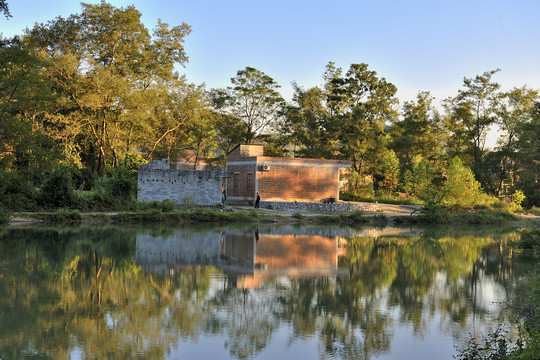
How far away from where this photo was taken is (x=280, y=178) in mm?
35656

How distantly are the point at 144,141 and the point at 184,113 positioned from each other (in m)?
3.86

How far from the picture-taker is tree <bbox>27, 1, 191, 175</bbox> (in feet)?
114

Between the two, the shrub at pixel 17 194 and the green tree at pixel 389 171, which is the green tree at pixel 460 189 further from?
the shrub at pixel 17 194

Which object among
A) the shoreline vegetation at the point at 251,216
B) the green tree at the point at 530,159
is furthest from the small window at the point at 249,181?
the green tree at the point at 530,159

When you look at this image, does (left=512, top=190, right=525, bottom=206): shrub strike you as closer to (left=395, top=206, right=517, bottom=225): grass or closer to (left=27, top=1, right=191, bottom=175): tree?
(left=395, top=206, right=517, bottom=225): grass

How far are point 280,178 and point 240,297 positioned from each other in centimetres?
2493

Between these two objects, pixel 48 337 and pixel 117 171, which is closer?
pixel 48 337

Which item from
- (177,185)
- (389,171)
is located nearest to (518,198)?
(389,171)

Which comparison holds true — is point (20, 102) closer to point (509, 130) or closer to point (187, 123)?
point (187, 123)

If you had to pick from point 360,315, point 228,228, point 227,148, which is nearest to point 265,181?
point 228,228

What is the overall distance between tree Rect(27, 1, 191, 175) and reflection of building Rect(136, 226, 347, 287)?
16561 mm

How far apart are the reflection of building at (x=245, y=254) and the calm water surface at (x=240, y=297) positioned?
2.6 inches

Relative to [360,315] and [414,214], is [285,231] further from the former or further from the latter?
[360,315]

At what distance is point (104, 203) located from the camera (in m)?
28.4
